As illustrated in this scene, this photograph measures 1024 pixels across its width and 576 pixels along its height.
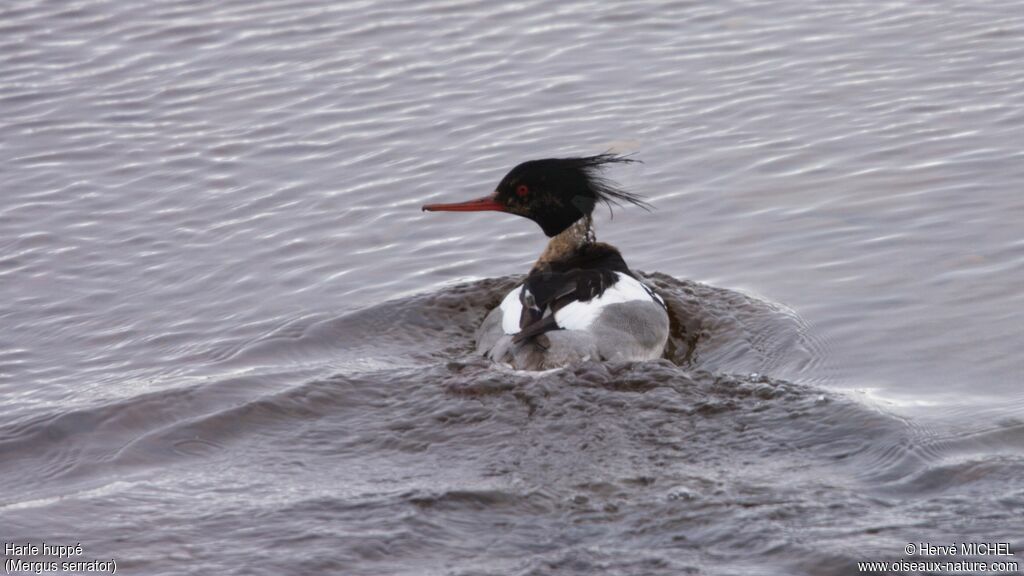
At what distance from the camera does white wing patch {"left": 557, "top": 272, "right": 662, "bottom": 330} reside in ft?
25.4

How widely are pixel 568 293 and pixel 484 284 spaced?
118 cm

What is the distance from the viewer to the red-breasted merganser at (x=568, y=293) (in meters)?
7.64

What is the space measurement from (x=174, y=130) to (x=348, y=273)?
11.5 ft

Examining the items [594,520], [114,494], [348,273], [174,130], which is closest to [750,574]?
[594,520]

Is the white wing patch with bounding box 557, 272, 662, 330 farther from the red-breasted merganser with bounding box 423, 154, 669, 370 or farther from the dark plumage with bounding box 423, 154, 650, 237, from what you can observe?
the dark plumage with bounding box 423, 154, 650, 237

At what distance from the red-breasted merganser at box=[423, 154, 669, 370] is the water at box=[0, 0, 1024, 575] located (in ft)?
1.08

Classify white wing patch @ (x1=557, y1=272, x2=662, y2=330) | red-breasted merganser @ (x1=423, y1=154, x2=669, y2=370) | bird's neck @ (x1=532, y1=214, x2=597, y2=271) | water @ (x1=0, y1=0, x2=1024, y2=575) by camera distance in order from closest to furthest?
water @ (x1=0, y1=0, x2=1024, y2=575)
red-breasted merganser @ (x1=423, y1=154, x2=669, y2=370)
white wing patch @ (x1=557, y1=272, x2=662, y2=330)
bird's neck @ (x1=532, y1=214, x2=597, y2=271)

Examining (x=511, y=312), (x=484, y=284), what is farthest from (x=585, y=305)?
(x=484, y=284)

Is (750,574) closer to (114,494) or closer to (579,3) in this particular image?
(114,494)

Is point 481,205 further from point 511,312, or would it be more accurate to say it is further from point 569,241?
point 511,312

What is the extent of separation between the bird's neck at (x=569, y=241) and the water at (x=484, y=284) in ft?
1.25

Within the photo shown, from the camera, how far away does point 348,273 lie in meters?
9.36

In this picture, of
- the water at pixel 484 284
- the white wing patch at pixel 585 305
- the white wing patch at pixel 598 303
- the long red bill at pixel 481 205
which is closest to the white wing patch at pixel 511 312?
the white wing patch at pixel 585 305

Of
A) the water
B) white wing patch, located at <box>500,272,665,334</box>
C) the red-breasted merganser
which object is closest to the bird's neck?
the red-breasted merganser
